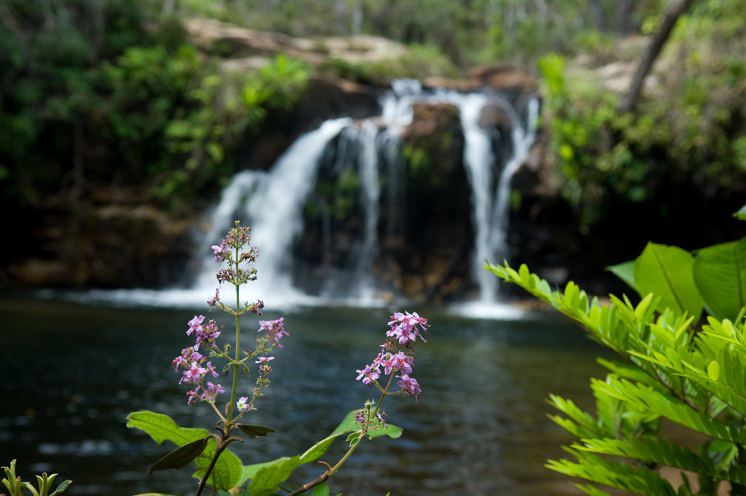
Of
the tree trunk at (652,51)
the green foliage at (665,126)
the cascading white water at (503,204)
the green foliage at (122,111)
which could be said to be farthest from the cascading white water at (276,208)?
the tree trunk at (652,51)

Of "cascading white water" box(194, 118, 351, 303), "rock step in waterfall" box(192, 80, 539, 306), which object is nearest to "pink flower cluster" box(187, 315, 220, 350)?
"rock step in waterfall" box(192, 80, 539, 306)

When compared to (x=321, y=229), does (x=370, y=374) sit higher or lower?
lower

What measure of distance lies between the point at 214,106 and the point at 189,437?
56.5ft

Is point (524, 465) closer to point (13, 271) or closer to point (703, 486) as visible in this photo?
point (703, 486)

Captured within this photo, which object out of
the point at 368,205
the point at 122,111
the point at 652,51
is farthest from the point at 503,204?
the point at 122,111

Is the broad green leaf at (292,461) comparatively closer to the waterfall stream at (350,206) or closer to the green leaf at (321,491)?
the green leaf at (321,491)

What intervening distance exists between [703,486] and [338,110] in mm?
17502

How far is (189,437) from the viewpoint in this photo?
116cm

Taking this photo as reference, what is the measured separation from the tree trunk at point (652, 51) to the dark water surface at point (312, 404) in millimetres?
6186

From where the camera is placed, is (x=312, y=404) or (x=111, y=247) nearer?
(x=312, y=404)

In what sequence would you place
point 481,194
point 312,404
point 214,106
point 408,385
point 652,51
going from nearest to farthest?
point 408,385, point 312,404, point 652,51, point 481,194, point 214,106

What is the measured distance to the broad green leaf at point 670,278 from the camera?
1753 millimetres

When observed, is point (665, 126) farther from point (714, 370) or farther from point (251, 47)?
point (714, 370)

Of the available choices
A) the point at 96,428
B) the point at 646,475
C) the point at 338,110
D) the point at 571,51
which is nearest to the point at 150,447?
the point at 96,428
